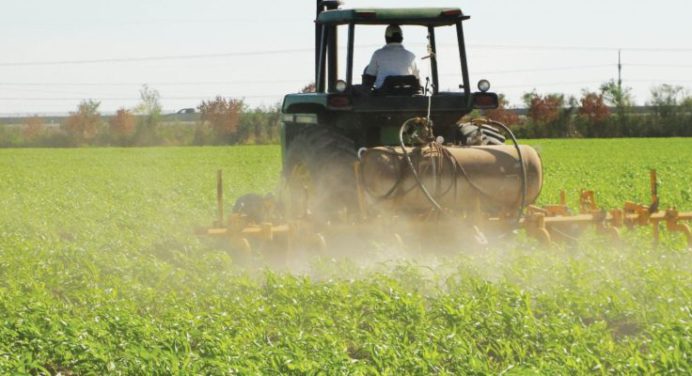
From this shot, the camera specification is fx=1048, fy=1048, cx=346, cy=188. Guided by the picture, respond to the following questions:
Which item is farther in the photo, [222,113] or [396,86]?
[222,113]

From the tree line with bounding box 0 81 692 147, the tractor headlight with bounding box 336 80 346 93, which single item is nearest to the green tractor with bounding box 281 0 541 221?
the tractor headlight with bounding box 336 80 346 93

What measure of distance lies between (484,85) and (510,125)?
39.7m

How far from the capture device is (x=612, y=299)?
6906 mm

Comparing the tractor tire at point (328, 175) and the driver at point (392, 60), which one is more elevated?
the driver at point (392, 60)

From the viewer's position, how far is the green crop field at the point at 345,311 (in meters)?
5.52

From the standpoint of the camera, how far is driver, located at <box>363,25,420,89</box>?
8.82 metres

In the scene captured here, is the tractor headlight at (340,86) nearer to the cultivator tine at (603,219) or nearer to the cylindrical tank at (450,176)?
the cylindrical tank at (450,176)

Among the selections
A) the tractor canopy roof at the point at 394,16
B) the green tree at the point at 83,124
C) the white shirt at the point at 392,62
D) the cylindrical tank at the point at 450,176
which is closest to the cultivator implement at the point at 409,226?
the cylindrical tank at the point at 450,176

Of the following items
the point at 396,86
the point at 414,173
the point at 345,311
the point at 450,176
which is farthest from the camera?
the point at 396,86

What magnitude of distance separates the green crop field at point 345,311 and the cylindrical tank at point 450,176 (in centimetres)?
47

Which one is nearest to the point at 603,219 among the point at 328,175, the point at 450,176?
the point at 450,176

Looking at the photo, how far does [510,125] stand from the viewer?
158 ft

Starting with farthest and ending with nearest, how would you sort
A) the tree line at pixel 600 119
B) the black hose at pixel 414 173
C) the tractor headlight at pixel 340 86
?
the tree line at pixel 600 119, the tractor headlight at pixel 340 86, the black hose at pixel 414 173

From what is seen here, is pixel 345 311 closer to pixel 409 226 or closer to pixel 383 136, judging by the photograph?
pixel 409 226
